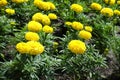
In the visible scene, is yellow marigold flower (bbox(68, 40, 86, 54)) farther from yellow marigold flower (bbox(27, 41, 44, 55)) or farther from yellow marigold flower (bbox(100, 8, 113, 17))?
yellow marigold flower (bbox(100, 8, 113, 17))

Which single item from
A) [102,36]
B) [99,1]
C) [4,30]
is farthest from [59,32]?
[99,1]

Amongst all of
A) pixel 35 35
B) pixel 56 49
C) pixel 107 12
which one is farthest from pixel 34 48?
pixel 107 12

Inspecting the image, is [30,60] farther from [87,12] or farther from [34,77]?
[87,12]

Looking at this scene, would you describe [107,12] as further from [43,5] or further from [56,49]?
[56,49]

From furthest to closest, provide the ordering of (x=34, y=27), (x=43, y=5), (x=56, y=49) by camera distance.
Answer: (x=43, y=5)
(x=56, y=49)
(x=34, y=27)

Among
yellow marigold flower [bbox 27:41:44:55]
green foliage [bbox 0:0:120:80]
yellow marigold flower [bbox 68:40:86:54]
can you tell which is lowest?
green foliage [bbox 0:0:120:80]

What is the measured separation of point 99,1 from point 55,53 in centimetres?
226

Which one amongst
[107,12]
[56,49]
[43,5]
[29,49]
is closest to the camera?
[29,49]

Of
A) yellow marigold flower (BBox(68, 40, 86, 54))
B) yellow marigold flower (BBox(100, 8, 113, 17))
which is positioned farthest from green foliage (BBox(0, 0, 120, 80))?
yellow marigold flower (BBox(68, 40, 86, 54))

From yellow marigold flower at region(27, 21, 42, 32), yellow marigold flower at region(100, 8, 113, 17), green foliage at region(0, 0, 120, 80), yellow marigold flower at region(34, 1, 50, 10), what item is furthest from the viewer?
yellow marigold flower at region(100, 8, 113, 17)

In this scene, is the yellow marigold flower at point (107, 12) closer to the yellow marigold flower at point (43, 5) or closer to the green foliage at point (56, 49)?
the green foliage at point (56, 49)

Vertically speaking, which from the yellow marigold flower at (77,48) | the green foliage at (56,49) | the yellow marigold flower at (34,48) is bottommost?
the green foliage at (56,49)

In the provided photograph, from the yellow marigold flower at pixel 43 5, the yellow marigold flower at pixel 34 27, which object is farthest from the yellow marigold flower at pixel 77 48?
the yellow marigold flower at pixel 43 5

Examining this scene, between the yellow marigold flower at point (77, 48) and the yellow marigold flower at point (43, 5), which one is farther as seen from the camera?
the yellow marigold flower at point (43, 5)
